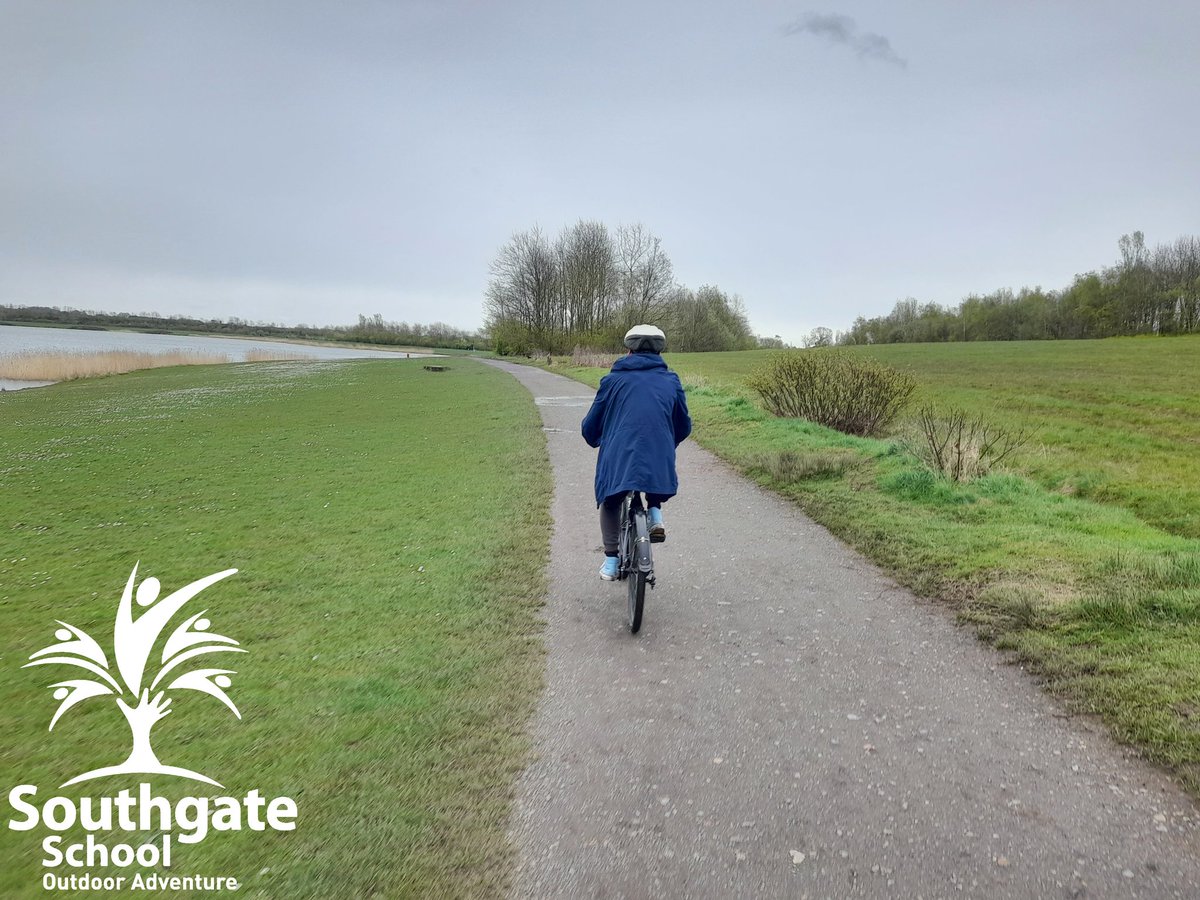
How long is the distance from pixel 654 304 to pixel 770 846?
52.9 m

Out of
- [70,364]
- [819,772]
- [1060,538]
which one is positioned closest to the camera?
[819,772]

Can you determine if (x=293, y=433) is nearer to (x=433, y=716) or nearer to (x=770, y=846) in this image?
(x=433, y=716)

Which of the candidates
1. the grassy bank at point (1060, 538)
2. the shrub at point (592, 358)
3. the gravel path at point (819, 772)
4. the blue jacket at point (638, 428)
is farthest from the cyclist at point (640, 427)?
the shrub at point (592, 358)

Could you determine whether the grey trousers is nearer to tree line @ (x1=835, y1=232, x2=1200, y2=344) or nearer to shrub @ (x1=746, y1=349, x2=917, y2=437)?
shrub @ (x1=746, y1=349, x2=917, y2=437)

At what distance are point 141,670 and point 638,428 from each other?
11.2ft

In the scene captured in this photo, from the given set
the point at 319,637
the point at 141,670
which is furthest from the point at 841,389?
the point at 141,670

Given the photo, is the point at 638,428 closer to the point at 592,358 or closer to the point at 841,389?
the point at 841,389

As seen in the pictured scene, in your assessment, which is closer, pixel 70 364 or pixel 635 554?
pixel 635 554

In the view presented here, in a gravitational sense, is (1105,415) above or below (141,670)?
above

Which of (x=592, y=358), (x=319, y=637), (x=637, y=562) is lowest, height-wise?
(x=319, y=637)

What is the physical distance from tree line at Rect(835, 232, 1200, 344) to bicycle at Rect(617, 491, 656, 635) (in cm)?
7596

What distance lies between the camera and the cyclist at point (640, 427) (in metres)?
4.38

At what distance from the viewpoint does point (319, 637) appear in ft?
14.2

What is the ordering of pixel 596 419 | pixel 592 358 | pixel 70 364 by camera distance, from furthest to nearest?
pixel 592 358 → pixel 70 364 → pixel 596 419
